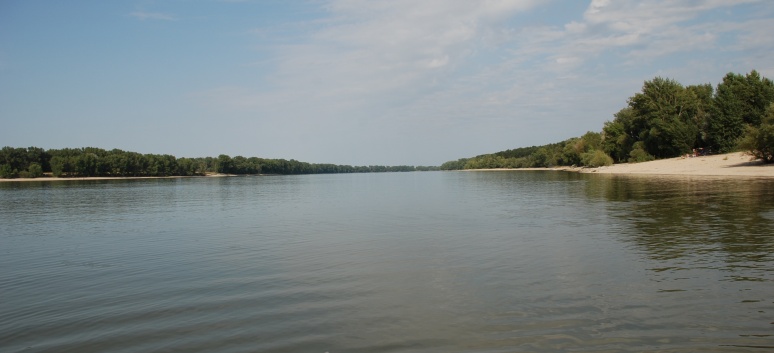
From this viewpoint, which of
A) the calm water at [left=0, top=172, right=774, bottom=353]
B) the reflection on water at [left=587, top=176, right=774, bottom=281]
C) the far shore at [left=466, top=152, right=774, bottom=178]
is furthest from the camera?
the far shore at [left=466, top=152, right=774, bottom=178]

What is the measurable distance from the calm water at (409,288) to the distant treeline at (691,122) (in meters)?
53.0

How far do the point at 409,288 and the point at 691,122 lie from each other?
98.7 metres

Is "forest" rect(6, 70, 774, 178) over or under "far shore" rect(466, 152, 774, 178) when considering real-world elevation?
over

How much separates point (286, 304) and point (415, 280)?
145 inches

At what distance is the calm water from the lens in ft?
28.6

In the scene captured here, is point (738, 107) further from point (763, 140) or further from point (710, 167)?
point (763, 140)

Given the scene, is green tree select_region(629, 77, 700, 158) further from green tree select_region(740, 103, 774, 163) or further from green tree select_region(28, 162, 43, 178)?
green tree select_region(28, 162, 43, 178)

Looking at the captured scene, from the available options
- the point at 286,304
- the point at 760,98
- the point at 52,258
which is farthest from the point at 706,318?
the point at 760,98

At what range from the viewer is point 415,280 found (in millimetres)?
13180

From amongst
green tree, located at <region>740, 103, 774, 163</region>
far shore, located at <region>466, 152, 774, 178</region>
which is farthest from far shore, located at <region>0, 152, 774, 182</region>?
green tree, located at <region>740, 103, 774, 163</region>

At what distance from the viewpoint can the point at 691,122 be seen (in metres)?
91.8

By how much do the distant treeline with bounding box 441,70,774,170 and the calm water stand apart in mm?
53024

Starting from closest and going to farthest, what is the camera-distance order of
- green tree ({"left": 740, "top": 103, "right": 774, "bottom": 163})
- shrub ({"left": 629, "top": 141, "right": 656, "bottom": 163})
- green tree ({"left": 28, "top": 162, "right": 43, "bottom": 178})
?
green tree ({"left": 740, "top": 103, "right": 774, "bottom": 163})
shrub ({"left": 629, "top": 141, "right": 656, "bottom": 163})
green tree ({"left": 28, "top": 162, "right": 43, "bottom": 178})

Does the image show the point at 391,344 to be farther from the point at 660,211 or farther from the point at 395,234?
the point at 660,211
